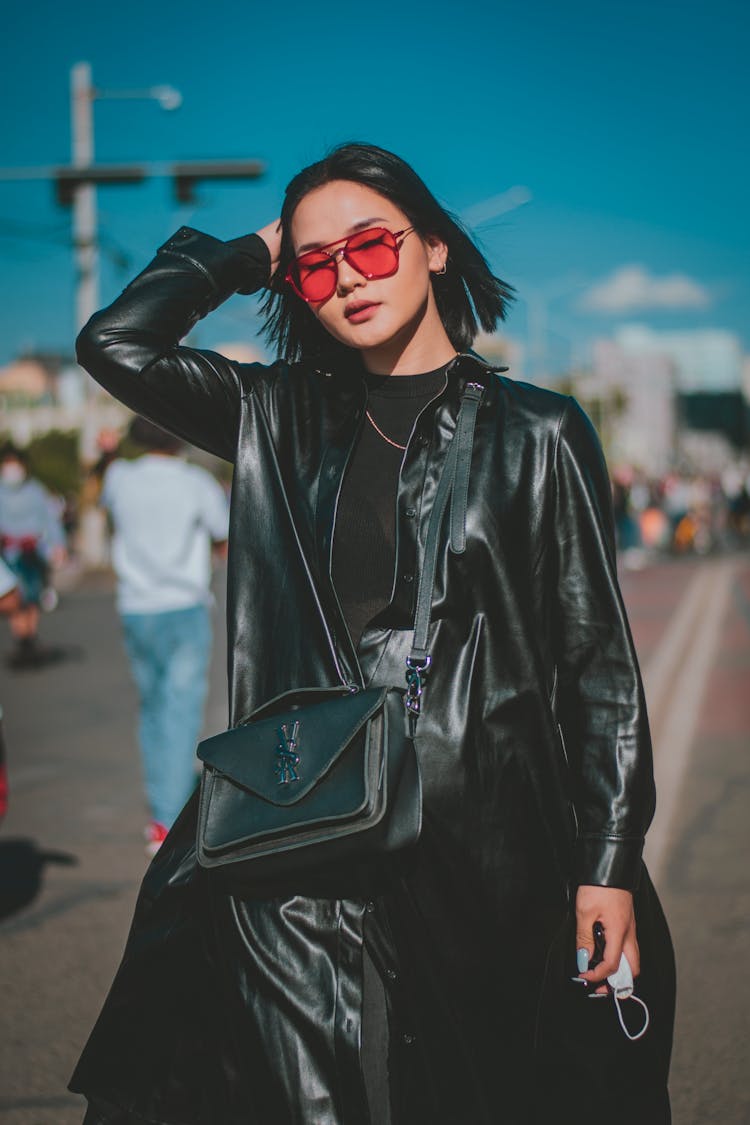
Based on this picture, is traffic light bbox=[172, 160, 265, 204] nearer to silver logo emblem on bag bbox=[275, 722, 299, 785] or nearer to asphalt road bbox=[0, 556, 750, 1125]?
asphalt road bbox=[0, 556, 750, 1125]

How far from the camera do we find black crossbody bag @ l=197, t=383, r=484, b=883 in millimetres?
1604

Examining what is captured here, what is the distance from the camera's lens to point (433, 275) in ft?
6.82

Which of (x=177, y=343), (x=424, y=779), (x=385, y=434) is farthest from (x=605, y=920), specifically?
(x=177, y=343)

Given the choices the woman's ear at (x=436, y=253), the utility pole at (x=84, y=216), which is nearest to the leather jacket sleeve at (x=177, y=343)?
the woman's ear at (x=436, y=253)

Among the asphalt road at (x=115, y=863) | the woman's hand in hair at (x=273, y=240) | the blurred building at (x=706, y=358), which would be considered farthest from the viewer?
the blurred building at (x=706, y=358)

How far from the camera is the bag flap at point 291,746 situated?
64.2 inches

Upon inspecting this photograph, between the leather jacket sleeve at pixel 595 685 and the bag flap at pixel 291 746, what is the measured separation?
31 cm

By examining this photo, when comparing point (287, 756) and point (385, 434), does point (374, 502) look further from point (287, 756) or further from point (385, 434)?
point (287, 756)

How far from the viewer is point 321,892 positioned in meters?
1.72

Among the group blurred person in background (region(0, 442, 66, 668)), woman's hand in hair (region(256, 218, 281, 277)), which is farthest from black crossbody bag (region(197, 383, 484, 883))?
blurred person in background (region(0, 442, 66, 668))

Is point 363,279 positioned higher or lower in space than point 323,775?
higher

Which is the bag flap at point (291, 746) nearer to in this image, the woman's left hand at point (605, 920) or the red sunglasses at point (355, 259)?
the woman's left hand at point (605, 920)

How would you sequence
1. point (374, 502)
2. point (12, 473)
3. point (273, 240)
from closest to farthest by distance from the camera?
point (374, 502) → point (273, 240) → point (12, 473)

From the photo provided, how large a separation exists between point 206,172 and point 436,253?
11.6 m
